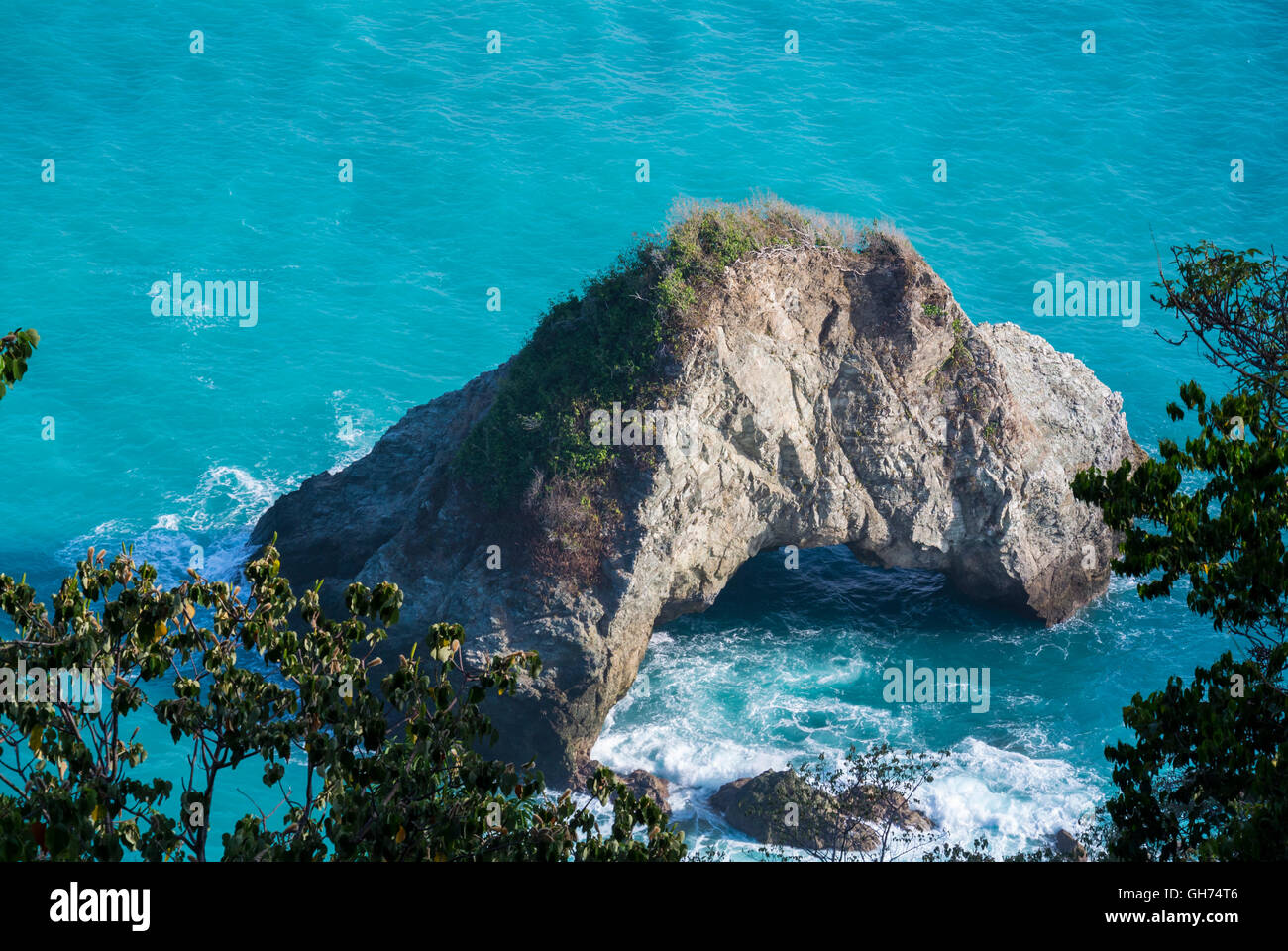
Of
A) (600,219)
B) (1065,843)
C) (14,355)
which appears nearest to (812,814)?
(1065,843)

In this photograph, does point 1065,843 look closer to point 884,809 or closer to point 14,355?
point 884,809

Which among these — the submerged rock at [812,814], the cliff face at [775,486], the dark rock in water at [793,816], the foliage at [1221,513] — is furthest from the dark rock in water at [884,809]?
the foliage at [1221,513]

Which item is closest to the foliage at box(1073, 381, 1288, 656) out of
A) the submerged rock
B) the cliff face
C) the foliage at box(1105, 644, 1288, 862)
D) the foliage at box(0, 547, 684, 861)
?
the foliage at box(1105, 644, 1288, 862)

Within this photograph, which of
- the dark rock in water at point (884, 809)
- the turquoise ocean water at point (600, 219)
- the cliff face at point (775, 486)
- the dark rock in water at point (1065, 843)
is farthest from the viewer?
the turquoise ocean water at point (600, 219)

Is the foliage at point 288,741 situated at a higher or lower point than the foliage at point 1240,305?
lower

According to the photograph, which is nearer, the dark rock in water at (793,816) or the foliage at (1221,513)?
the foliage at (1221,513)

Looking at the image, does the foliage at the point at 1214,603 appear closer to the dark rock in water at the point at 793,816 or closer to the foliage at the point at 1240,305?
the foliage at the point at 1240,305

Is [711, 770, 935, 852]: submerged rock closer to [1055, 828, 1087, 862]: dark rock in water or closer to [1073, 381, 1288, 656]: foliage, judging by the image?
[1055, 828, 1087, 862]: dark rock in water

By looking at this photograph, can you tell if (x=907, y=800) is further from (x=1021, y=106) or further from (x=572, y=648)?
(x=1021, y=106)
